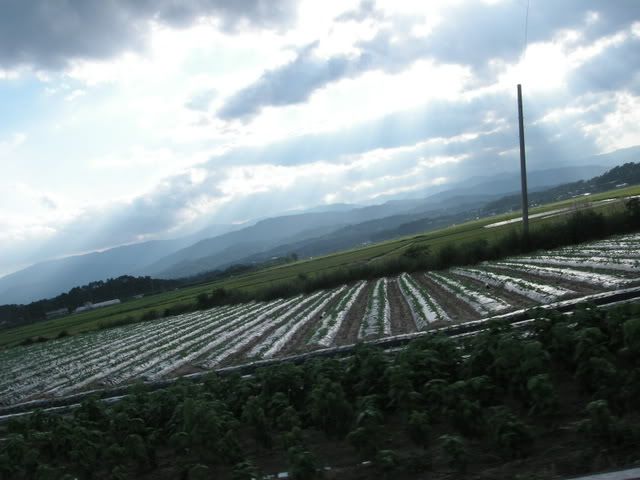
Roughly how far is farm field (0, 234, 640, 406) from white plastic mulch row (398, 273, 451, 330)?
0.14ft

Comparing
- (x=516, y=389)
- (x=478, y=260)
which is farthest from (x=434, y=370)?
(x=478, y=260)

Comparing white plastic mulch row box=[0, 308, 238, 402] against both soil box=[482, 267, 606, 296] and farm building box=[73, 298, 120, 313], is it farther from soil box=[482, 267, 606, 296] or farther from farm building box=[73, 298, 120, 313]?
farm building box=[73, 298, 120, 313]

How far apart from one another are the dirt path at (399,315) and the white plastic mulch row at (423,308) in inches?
7.5

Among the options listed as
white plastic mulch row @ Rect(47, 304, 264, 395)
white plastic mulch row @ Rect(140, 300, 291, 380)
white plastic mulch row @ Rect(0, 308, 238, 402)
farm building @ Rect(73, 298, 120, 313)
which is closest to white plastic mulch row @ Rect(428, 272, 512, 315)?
white plastic mulch row @ Rect(140, 300, 291, 380)

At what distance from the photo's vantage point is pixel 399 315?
1914cm

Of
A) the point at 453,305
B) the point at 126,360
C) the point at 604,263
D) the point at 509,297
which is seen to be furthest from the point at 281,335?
the point at 604,263

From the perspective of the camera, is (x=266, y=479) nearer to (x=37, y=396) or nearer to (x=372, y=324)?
(x=372, y=324)

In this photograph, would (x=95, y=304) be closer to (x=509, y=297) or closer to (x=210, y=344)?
(x=210, y=344)

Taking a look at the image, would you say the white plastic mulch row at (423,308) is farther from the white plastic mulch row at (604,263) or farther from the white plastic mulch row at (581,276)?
the white plastic mulch row at (604,263)

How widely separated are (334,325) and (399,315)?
237 cm

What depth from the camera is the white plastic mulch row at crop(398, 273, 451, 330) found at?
15.8 meters

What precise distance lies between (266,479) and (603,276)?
14.8 meters

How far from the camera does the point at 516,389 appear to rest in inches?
228

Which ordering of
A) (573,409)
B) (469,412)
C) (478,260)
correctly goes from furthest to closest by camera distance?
(478,260) → (573,409) → (469,412)
